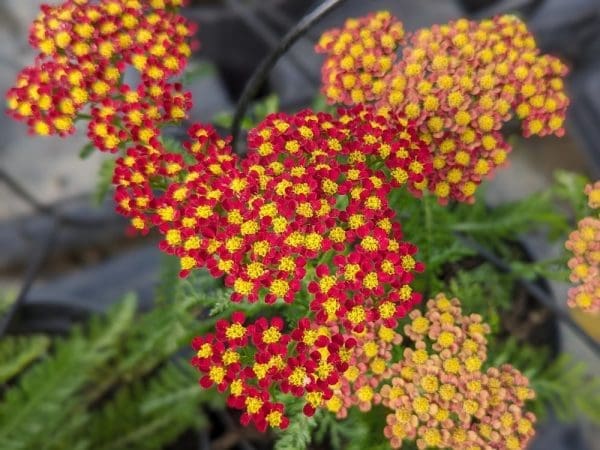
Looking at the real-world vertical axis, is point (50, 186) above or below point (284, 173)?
above

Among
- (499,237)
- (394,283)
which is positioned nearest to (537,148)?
(499,237)

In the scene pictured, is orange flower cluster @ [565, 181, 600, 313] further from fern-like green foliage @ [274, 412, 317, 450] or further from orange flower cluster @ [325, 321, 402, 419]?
fern-like green foliage @ [274, 412, 317, 450]

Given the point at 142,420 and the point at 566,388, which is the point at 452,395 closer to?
the point at 566,388

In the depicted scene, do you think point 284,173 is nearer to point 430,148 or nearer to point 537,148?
point 430,148

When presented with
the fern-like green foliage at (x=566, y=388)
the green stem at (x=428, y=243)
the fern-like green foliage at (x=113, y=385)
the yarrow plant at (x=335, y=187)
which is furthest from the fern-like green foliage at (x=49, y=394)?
the fern-like green foliage at (x=566, y=388)

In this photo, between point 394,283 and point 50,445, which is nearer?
point 394,283

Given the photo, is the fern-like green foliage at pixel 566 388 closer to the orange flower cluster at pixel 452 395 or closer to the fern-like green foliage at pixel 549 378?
the fern-like green foliage at pixel 549 378

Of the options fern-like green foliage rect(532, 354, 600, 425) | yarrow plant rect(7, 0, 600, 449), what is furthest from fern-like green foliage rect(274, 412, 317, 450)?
fern-like green foliage rect(532, 354, 600, 425)

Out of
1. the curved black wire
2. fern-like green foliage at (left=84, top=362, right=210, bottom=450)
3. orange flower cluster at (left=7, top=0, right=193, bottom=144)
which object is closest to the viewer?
the curved black wire

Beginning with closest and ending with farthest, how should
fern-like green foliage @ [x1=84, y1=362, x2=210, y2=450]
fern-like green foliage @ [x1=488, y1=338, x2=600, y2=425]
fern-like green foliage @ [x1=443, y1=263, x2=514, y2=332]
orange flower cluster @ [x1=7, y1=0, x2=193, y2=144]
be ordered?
orange flower cluster @ [x1=7, y1=0, x2=193, y2=144] → fern-like green foliage @ [x1=443, y1=263, x2=514, y2=332] → fern-like green foliage @ [x1=488, y1=338, x2=600, y2=425] → fern-like green foliage @ [x1=84, y1=362, x2=210, y2=450]
